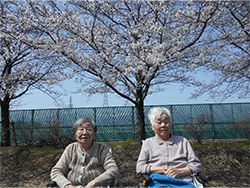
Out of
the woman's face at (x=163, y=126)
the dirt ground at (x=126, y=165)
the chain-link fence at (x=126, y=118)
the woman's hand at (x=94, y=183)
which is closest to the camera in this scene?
the woman's hand at (x=94, y=183)

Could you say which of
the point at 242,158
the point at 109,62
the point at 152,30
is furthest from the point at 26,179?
the point at 242,158

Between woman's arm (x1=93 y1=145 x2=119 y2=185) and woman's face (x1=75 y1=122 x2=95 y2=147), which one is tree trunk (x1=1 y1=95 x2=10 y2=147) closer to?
woman's face (x1=75 y1=122 x2=95 y2=147)

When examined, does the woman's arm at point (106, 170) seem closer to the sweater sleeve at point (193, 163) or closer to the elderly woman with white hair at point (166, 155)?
the elderly woman with white hair at point (166, 155)

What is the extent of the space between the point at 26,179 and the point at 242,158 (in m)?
5.18

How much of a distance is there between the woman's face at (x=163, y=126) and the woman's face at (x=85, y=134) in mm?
755

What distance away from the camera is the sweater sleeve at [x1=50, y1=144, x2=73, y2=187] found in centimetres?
213

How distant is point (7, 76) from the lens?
666 centimetres

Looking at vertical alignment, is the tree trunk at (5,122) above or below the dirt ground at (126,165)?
above

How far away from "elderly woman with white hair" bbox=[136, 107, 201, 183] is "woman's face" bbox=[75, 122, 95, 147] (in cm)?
63

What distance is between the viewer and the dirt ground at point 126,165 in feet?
14.5

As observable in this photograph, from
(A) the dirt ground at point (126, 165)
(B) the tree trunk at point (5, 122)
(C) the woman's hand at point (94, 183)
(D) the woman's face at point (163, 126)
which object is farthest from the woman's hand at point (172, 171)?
(B) the tree trunk at point (5, 122)

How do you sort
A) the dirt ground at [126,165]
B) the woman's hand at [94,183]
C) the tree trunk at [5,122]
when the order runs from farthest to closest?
the tree trunk at [5,122] → the dirt ground at [126,165] → the woman's hand at [94,183]

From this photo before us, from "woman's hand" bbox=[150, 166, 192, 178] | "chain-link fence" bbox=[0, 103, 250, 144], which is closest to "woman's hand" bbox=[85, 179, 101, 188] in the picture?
"woman's hand" bbox=[150, 166, 192, 178]

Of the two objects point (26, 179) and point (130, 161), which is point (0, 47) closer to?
point (26, 179)
